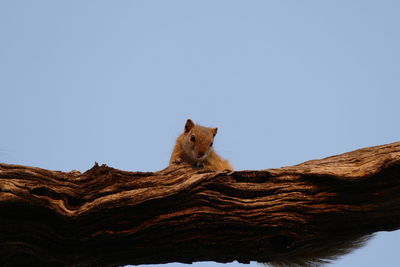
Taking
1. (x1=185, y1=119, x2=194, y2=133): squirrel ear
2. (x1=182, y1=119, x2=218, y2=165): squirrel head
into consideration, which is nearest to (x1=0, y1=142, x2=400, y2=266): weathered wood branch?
(x1=182, y1=119, x2=218, y2=165): squirrel head

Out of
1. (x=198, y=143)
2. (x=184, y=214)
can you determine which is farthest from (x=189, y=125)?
(x=184, y=214)

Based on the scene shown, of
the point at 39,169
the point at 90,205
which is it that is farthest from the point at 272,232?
the point at 39,169

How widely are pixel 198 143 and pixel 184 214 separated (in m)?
2.14

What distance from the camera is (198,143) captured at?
16.8 feet

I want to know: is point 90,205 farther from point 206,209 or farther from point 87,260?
point 206,209

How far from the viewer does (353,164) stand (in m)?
3.30

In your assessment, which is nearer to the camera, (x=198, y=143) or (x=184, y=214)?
(x=184, y=214)

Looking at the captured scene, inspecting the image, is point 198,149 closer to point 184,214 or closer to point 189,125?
point 189,125

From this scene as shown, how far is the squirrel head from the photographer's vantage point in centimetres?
509

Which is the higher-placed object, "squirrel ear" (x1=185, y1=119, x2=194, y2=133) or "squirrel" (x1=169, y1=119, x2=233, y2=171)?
"squirrel ear" (x1=185, y1=119, x2=194, y2=133)

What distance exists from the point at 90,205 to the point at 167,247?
1.87ft

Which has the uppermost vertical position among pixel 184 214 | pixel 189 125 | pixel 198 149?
pixel 189 125

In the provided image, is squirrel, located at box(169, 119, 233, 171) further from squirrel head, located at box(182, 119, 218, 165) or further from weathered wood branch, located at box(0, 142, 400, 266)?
weathered wood branch, located at box(0, 142, 400, 266)

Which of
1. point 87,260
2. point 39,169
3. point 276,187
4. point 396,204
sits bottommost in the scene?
point 87,260
